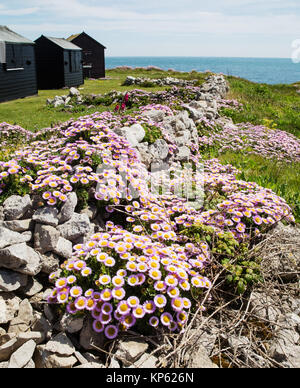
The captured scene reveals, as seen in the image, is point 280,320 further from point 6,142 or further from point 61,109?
point 61,109

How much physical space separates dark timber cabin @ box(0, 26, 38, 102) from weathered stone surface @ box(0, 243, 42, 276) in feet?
64.7

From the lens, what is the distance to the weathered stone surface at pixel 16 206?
3.62 metres

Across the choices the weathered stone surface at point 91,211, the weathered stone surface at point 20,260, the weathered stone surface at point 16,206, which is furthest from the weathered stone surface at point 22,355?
the weathered stone surface at point 91,211

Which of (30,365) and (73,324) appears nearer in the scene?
Answer: (30,365)

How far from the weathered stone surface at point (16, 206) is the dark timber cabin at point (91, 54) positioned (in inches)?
1469

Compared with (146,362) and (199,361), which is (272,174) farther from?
(146,362)

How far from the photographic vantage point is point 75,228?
3.67 m

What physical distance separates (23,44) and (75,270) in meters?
23.9

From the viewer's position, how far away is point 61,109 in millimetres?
14133

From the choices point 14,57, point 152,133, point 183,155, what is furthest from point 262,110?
point 14,57

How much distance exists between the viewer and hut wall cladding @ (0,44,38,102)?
2016 cm

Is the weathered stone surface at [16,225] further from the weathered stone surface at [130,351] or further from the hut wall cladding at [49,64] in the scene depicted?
the hut wall cladding at [49,64]

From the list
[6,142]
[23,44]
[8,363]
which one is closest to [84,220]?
[8,363]

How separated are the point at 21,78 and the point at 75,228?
22254 millimetres
